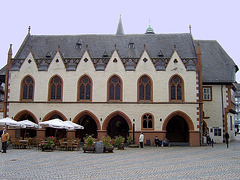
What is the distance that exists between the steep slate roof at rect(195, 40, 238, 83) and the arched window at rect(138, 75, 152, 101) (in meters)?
8.16

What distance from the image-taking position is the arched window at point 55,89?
109 feet

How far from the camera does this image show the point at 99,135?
3206cm

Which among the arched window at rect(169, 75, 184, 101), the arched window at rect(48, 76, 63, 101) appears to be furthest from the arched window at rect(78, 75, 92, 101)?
the arched window at rect(169, 75, 184, 101)

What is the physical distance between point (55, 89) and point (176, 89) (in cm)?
1334

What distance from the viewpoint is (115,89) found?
108 ft

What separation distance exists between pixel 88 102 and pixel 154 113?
7.23 metres

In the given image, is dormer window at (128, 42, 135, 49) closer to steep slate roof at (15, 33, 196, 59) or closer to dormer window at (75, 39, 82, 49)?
steep slate roof at (15, 33, 196, 59)

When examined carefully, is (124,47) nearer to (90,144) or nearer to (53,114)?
(53,114)

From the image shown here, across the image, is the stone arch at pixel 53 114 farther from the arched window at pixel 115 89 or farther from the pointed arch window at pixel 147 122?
the pointed arch window at pixel 147 122

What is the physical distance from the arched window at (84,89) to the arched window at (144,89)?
216 inches

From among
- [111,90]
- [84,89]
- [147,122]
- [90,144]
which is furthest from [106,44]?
[90,144]

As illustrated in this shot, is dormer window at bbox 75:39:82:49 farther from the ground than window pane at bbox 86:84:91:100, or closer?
farther from the ground

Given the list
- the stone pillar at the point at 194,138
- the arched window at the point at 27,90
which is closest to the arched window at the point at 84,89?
the arched window at the point at 27,90

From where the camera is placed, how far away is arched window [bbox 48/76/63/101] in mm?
33094
